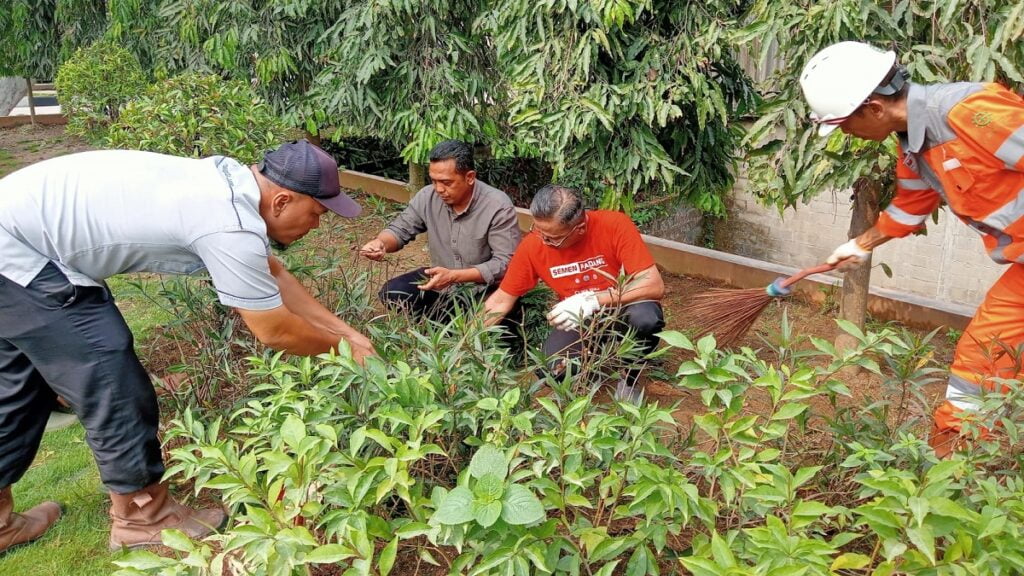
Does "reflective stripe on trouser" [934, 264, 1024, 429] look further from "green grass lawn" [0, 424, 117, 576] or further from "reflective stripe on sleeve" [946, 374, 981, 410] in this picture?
"green grass lawn" [0, 424, 117, 576]

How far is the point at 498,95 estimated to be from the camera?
6.54 meters

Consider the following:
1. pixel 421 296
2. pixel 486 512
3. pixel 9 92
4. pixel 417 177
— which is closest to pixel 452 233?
pixel 421 296

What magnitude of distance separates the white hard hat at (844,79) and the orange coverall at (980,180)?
5.8 inches

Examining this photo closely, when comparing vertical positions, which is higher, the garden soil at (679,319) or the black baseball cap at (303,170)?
the black baseball cap at (303,170)

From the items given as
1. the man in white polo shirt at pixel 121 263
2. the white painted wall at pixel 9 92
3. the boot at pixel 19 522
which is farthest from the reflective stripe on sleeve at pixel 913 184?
the white painted wall at pixel 9 92

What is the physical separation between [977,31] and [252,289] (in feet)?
9.00

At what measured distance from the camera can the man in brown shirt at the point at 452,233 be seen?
12.6ft

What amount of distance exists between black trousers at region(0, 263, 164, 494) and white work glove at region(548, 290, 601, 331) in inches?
62.5

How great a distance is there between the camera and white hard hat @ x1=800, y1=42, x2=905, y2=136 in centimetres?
245

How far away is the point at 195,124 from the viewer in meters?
4.14

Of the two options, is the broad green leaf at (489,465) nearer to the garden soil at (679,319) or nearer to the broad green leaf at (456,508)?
the broad green leaf at (456,508)

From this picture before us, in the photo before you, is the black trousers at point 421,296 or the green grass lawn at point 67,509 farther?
the black trousers at point 421,296

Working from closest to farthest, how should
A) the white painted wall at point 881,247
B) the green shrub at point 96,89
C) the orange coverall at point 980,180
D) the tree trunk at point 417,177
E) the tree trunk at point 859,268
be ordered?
the orange coverall at point 980,180, the tree trunk at point 859,268, the tree trunk at point 417,177, the green shrub at point 96,89, the white painted wall at point 881,247

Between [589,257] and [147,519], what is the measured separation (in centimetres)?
206
